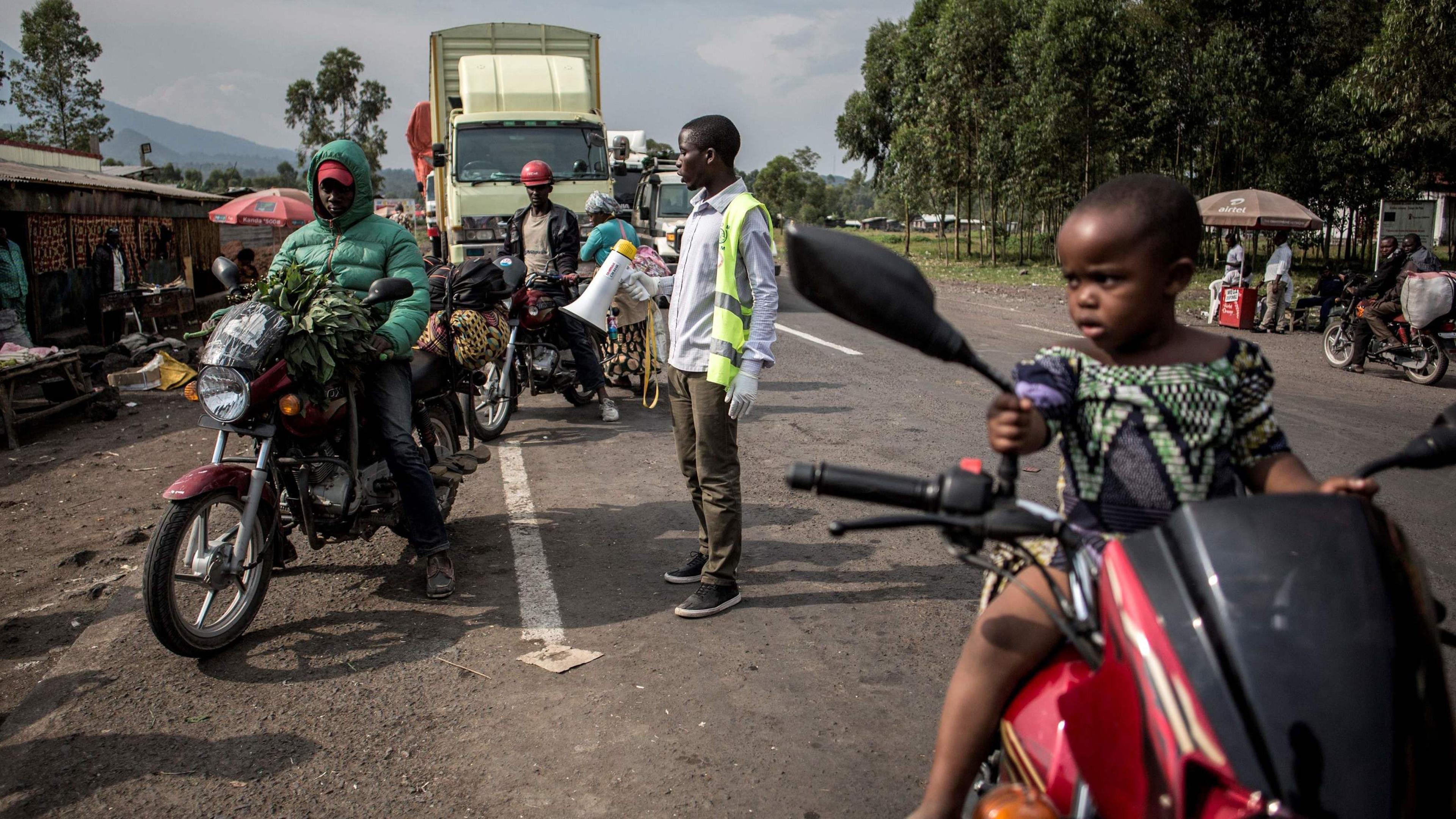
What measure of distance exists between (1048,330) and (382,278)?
12.9 metres

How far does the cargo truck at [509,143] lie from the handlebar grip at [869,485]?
11352mm

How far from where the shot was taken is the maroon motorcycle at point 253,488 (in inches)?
152

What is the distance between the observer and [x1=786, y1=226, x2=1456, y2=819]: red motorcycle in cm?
127

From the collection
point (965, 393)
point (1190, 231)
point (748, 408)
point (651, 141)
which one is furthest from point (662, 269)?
point (651, 141)

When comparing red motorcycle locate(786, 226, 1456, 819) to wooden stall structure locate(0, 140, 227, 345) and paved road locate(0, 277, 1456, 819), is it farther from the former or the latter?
wooden stall structure locate(0, 140, 227, 345)

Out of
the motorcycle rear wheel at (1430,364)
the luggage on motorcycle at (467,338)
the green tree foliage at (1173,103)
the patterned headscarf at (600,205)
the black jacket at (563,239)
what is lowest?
the motorcycle rear wheel at (1430,364)

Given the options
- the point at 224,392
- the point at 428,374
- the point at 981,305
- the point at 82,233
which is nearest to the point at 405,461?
the point at 224,392

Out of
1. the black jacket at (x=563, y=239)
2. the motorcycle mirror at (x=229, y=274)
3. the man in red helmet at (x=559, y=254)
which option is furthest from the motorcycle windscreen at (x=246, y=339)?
the black jacket at (x=563, y=239)

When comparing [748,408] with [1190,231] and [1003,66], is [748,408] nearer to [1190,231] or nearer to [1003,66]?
[1190,231]

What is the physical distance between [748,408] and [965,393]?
18.0ft

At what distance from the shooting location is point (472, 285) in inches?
255

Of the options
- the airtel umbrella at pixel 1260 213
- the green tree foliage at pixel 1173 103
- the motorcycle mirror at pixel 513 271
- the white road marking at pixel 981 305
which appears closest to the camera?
the motorcycle mirror at pixel 513 271

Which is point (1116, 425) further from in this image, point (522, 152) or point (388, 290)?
point (522, 152)

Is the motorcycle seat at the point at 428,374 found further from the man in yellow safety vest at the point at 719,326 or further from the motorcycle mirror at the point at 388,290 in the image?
the man in yellow safety vest at the point at 719,326
